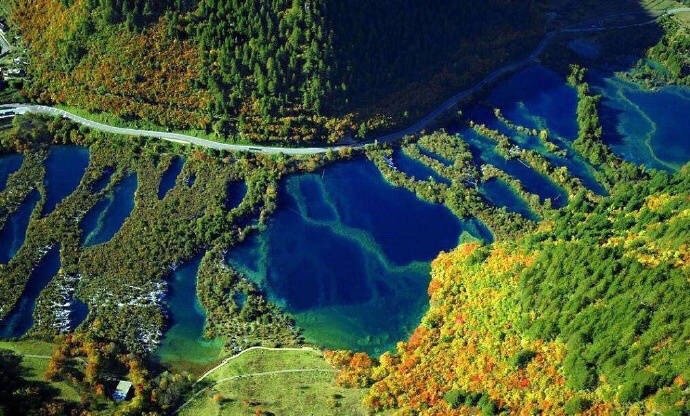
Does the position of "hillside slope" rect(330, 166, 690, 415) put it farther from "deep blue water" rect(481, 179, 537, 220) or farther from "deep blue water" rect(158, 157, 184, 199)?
"deep blue water" rect(158, 157, 184, 199)

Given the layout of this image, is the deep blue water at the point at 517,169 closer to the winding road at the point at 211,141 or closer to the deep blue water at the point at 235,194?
the winding road at the point at 211,141

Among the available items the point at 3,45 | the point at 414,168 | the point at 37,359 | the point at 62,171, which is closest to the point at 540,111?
the point at 414,168

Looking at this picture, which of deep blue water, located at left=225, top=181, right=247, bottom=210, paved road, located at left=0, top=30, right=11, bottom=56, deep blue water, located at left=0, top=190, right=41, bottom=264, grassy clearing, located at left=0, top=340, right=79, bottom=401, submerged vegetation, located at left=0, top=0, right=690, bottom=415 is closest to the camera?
grassy clearing, located at left=0, top=340, right=79, bottom=401

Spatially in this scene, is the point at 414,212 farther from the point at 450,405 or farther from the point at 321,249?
the point at 450,405

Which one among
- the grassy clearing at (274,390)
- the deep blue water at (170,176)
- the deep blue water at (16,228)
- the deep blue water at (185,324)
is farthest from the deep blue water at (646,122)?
the deep blue water at (16,228)

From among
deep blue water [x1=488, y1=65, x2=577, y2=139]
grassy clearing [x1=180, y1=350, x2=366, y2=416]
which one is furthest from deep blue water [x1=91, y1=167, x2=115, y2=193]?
deep blue water [x1=488, y1=65, x2=577, y2=139]

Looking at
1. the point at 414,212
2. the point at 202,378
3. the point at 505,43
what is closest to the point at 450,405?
the point at 202,378

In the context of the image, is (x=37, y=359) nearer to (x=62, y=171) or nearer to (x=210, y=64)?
(x=62, y=171)
